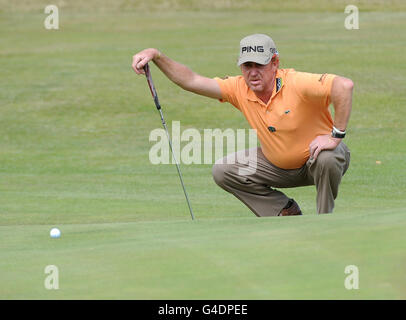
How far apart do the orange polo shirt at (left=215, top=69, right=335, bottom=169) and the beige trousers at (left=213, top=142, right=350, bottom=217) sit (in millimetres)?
119

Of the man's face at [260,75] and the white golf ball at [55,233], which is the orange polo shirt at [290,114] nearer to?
the man's face at [260,75]

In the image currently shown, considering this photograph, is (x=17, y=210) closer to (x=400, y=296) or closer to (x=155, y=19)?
(x=400, y=296)

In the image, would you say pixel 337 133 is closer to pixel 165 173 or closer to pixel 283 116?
pixel 283 116

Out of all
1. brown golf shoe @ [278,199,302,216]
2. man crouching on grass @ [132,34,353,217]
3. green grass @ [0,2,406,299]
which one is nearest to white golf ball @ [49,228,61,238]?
green grass @ [0,2,406,299]

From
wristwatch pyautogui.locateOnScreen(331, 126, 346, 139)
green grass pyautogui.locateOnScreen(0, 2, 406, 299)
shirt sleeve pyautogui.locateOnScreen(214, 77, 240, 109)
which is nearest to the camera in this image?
green grass pyautogui.locateOnScreen(0, 2, 406, 299)

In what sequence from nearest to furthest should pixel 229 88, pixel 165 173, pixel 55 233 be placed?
pixel 55 233
pixel 229 88
pixel 165 173

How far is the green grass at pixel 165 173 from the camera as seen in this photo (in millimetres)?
3639

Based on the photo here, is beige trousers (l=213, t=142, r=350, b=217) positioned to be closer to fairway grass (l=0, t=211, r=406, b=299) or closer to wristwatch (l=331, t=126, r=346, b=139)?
wristwatch (l=331, t=126, r=346, b=139)

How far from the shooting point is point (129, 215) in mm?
8547

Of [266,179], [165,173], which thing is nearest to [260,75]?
[266,179]

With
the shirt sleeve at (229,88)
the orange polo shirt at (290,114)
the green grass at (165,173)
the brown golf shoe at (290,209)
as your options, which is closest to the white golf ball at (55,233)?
the green grass at (165,173)

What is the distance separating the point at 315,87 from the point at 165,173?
198 inches

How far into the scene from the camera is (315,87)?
6484 mm

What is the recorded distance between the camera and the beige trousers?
22.3ft
